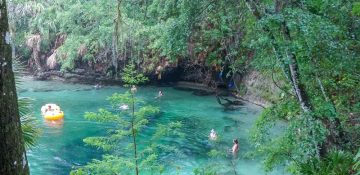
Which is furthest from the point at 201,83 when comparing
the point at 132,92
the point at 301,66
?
the point at 132,92

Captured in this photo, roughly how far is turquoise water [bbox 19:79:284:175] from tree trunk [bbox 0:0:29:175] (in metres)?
6.29

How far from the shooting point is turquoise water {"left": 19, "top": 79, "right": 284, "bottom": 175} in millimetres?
13656

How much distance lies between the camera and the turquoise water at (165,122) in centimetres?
1366

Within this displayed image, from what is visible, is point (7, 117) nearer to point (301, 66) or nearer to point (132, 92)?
point (132, 92)

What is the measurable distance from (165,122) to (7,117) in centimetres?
1598

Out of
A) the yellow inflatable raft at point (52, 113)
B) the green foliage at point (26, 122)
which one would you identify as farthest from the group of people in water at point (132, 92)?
the yellow inflatable raft at point (52, 113)

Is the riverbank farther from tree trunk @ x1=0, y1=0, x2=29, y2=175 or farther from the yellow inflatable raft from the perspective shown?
tree trunk @ x1=0, y1=0, x2=29, y2=175

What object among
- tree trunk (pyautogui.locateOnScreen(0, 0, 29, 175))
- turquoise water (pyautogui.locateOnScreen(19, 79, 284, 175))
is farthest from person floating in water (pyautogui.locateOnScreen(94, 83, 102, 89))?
tree trunk (pyautogui.locateOnScreen(0, 0, 29, 175))

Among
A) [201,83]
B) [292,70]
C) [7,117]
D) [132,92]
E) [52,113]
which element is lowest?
[52,113]

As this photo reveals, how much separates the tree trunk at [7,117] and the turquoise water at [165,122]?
6.29 meters

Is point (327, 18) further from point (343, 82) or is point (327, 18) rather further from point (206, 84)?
point (206, 84)

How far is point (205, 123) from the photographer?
60.5ft

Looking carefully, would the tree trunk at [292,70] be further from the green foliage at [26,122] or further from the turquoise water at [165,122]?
the green foliage at [26,122]

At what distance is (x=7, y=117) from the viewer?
2678 mm
